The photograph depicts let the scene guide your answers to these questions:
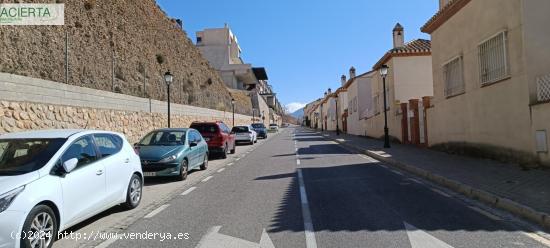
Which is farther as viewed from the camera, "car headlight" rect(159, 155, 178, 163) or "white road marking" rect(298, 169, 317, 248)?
"car headlight" rect(159, 155, 178, 163)

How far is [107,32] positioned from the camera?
2702cm

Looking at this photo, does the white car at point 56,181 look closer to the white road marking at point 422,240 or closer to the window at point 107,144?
the window at point 107,144

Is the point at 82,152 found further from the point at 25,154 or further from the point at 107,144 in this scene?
the point at 107,144

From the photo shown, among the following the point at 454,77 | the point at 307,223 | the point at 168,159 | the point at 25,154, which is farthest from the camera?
the point at 454,77

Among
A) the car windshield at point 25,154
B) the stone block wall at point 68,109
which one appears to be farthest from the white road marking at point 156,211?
the stone block wall at point 68,109

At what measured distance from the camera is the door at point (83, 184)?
614 cm

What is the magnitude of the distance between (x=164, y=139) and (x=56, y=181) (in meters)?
8.26

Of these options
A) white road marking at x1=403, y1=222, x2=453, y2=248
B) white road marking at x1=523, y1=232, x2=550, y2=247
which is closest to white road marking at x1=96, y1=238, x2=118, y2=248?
white road marking at x1=403, y1=222, x2=453, y2=248

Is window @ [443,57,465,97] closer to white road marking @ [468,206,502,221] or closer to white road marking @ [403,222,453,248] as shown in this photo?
white road marking @ [468,206,502,221]

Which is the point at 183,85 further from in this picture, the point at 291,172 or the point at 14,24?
the point at 291,172

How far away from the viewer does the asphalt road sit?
5.94 metres

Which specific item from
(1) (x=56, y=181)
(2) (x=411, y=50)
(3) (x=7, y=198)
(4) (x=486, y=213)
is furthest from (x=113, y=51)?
(4) (x=486, y=213)

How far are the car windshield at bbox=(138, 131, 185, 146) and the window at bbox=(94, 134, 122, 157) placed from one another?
5320 millimetres

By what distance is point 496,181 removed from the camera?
1020cm
